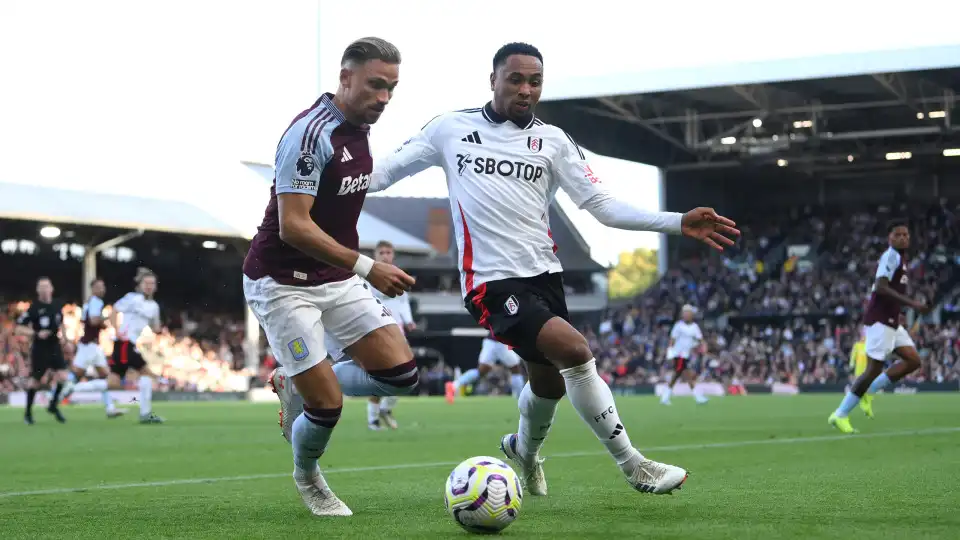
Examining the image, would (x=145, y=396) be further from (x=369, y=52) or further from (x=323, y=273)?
(x=369, y=52)

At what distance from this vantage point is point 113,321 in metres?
19.1

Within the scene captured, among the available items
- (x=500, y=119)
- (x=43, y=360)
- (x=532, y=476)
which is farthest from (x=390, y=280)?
(x=43, y=360)

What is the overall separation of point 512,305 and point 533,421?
86 cm

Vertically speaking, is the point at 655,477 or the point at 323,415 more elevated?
the point at 323,415

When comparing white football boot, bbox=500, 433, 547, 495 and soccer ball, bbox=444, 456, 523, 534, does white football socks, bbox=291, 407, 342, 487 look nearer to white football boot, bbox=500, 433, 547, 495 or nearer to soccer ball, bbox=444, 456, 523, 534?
soccer ball, bbox=444, 456, 523, 534

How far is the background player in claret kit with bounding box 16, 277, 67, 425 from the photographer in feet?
65.4

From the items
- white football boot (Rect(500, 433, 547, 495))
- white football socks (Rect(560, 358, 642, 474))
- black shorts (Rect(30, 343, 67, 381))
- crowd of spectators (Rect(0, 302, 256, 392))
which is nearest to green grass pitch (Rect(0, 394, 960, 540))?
white football boot (Rect(500, 433, 547, 495))

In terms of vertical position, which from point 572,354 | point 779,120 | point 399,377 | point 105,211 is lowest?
point 399,377

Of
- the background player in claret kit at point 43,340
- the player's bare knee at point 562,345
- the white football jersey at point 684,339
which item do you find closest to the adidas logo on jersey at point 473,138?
the player's bare knee at point 562,345

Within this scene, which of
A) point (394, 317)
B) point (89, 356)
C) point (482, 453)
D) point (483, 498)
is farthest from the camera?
point (89, 356)

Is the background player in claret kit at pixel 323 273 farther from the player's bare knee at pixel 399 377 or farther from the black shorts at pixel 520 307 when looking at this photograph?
the black shorts at pixel 520 307

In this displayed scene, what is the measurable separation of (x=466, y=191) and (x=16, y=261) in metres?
41.9

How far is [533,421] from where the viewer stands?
723 cm

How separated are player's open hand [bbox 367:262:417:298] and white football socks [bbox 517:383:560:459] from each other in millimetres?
1723
